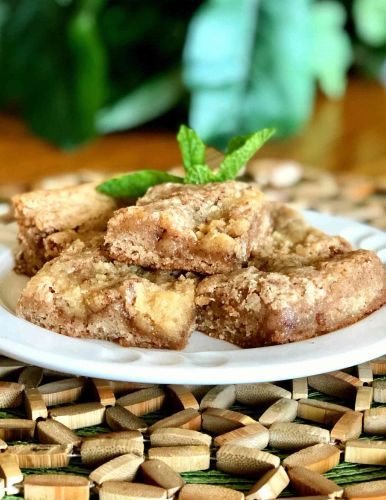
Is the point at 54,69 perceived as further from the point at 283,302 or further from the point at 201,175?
the point at 283,302

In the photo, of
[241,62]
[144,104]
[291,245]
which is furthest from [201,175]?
[144,104]

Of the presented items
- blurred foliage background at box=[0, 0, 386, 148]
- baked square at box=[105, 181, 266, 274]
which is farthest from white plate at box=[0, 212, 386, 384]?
blurred foliage background at box=[0, 0, 386, 148]

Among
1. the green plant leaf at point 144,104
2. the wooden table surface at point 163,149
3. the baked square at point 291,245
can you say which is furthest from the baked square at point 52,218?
the green plant leaf at point 144,104

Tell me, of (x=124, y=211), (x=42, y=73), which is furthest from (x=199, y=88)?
(x=124, y=211)

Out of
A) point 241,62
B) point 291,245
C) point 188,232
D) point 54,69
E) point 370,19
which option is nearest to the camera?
point 188,232

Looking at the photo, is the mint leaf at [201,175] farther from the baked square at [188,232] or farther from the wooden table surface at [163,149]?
the wooden table surface at [163,149]
